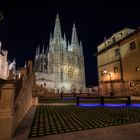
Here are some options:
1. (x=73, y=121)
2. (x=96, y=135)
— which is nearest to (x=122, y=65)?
(x=73, y=121)

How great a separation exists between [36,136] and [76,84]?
68.3 meters

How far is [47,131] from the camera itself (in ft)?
13.5

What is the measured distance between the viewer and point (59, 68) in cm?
6719

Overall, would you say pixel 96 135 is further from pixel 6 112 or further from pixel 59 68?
pixel 59 68

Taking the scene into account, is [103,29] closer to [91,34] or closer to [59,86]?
[91,34]

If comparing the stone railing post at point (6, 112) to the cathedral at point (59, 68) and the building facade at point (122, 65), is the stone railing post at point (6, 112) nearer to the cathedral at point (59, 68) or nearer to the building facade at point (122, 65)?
the building facade at point (122, 65)

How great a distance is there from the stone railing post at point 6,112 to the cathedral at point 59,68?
5403cm

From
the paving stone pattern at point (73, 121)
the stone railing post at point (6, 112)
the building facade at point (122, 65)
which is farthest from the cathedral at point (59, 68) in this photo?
the stone railing post at point (6, 112)

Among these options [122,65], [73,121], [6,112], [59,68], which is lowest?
[73,121]

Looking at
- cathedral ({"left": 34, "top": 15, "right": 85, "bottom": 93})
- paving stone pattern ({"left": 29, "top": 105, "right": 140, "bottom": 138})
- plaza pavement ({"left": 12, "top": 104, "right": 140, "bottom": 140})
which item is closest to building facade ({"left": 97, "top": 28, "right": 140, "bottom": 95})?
paving stone pattern ({"left": 29, "top": 105, "right": 140, "bottom": 138})

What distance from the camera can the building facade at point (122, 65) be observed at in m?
20.2

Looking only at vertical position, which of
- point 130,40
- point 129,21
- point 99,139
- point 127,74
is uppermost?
point 129,21

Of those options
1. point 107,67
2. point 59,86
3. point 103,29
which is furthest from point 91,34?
point 107,67

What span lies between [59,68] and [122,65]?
4746cm
